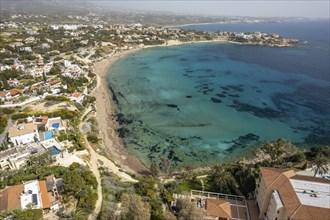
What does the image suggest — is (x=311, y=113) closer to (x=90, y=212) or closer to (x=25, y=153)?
(x=90, y=212)

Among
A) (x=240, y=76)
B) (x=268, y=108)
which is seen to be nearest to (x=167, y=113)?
(x=268, y=108)

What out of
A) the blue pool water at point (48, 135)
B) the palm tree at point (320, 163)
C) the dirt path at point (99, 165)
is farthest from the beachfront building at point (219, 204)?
the blue pool water at point (48, 135)

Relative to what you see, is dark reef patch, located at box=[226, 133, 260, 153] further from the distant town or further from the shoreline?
the shoreline

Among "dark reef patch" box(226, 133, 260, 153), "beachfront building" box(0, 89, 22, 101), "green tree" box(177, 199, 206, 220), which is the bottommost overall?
"dark reef patch" box(226, 133, 260, 153)

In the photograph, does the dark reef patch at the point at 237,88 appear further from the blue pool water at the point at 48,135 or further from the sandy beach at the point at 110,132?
the blue pool water at the point at 48,135

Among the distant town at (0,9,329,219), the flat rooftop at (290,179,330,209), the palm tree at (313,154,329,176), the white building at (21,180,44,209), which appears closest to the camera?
the flat rooftop at (290,179,330,209)

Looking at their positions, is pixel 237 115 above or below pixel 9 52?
below

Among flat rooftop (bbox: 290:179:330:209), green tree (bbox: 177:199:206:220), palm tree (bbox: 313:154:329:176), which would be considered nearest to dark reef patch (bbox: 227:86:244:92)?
palm tree (bbox: 313:154:329:176)

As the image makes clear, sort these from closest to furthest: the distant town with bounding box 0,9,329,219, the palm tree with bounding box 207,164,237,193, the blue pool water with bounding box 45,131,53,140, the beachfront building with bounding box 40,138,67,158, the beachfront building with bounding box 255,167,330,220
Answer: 1. the beachfront building with bounding box 255,167,330,220
2. the distant town with bounding box 0,9,329,219
3. the palm tree with bounding box 207,164,237,193
4. the beachfront building with bounding box 40,138,67,158
5. the blue pool water with bounding box 45,131,53,140
